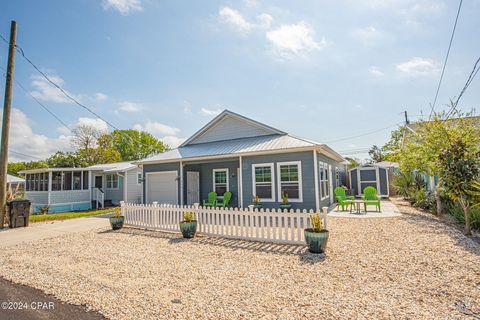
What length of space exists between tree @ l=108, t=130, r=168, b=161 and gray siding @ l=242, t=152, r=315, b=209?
37.3 metres

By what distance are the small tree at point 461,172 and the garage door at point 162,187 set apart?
38.1ft

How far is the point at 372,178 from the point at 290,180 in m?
12.6

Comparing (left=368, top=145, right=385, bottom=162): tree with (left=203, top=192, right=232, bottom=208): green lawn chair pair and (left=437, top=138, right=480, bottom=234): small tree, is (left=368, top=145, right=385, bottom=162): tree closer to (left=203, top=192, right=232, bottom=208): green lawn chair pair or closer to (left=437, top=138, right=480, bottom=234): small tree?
(left=203, top=192, right=232, bottom=208): green lawn chair pair

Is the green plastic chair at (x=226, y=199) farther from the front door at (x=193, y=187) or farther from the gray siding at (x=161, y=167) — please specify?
the gray siding at (x=161, y=167)

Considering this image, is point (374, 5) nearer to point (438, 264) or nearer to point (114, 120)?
point (438, 264)

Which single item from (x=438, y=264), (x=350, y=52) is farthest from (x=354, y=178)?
(x=438, y=264)

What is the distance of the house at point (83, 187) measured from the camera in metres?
17.5

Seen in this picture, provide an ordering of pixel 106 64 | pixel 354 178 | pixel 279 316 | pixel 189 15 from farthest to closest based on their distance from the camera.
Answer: pixel 354 178
pixel 106 64
pixel 189 15
pixel 279 316

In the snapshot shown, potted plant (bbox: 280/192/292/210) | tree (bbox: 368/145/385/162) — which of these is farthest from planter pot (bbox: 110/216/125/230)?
tree (bbox: 368/145/385/162)

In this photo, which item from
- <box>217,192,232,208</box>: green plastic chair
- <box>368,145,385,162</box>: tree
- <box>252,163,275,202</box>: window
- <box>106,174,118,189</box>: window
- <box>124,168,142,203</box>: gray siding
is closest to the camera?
<box>252,163,275,202</box>: window

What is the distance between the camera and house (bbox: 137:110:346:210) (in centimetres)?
1020

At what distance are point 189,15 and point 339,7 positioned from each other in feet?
17.9

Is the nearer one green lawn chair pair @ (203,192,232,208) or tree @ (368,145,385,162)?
green lawn chair pair @ (203,192,232,208)

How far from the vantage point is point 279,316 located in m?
2.87
